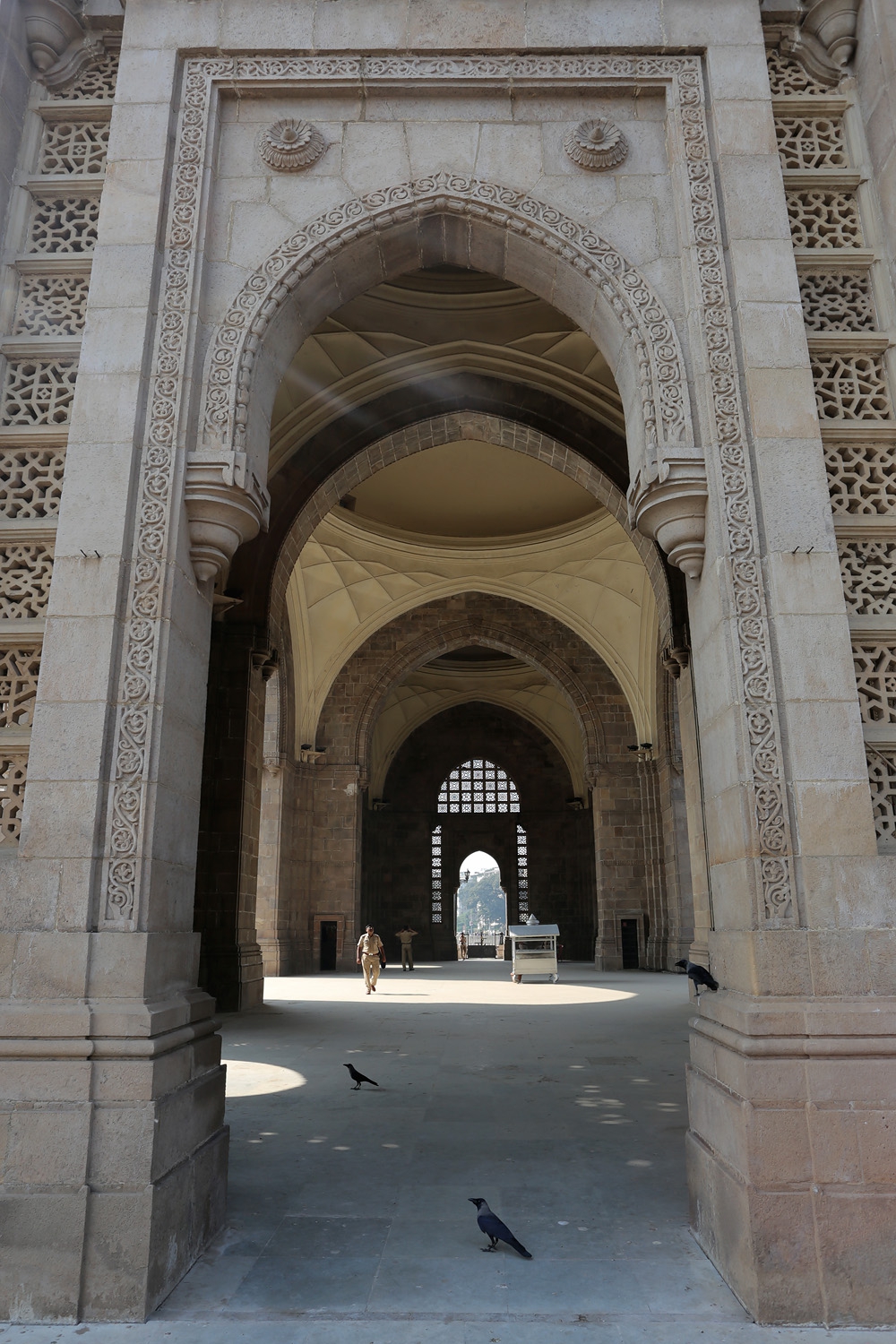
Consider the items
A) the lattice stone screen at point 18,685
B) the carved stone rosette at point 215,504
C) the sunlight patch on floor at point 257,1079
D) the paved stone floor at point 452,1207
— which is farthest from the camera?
the sunlight patch on floor at point 257,1079

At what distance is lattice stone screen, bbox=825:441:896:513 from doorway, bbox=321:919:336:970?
57.0ft

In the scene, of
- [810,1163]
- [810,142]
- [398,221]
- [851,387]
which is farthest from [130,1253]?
[810,142]

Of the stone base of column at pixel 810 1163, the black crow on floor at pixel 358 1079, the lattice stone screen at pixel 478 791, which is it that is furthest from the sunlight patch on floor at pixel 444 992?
the lattice stone screen at pixel 478 791

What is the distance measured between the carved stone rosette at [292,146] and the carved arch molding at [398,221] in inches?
10.9

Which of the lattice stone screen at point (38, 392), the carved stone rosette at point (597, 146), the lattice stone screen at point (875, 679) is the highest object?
the carved stone rosette at point (597, 146)

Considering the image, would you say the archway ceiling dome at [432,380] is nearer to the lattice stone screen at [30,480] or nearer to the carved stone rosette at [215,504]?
the lattice stone screen at [30,480]

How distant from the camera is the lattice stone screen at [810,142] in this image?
4734 mm

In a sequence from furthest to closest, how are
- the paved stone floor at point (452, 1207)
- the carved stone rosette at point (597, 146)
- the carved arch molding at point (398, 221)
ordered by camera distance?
the carved stone rosette at point (597, 146) → the carved arch molding at point (398, 221) → the paved stone floor at point (452, 1207)

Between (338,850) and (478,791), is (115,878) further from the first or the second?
(478,791)

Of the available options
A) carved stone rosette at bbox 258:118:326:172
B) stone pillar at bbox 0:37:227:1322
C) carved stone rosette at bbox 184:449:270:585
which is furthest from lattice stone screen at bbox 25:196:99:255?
carved stone rosette at bbox 184:449:270:585

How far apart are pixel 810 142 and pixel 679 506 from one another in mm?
2394

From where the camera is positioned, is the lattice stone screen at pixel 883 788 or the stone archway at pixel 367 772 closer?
the lattice stone screen at pixel 883 788

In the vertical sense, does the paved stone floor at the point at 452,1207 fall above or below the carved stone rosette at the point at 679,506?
below

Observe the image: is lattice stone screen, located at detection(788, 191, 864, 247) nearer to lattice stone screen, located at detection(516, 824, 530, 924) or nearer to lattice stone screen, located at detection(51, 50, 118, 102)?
lattice stone screen, located at detection(51, 50, 118, 102)
